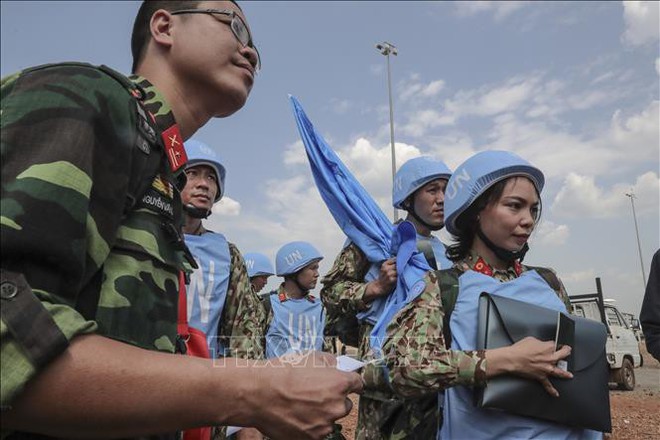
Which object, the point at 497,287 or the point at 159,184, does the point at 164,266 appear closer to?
the point at 159,184

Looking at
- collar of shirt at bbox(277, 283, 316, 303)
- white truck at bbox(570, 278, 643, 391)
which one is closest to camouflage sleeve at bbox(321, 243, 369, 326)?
collar of shirt at bbox(277, 283, 316, 303)

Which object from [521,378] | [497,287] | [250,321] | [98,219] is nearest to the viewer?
[98,219]

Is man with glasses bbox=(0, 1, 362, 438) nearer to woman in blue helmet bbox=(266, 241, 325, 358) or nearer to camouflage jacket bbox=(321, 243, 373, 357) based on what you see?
camouflage jacket bbox=(321, 243, 373, 357)

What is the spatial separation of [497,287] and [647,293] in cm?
218

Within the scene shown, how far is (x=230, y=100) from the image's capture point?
1.53 meters

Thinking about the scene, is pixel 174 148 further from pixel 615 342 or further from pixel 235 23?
pixel 615 342

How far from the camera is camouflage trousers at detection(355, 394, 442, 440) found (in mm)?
2627

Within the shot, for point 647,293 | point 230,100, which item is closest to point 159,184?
point 230,100

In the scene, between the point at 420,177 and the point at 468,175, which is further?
the point at 420,177

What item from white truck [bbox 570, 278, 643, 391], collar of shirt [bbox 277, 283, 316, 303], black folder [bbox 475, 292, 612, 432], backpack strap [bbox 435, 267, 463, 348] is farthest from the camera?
white truck [bbox 570, 278, 643, 391]

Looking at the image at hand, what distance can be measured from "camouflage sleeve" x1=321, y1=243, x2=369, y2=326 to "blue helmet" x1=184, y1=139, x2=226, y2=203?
0.99m

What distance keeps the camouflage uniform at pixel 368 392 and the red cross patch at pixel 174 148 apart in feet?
5.14

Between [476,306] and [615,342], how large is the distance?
44.3ft

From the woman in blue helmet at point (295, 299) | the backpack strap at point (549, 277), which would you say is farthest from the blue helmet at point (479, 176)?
the woman in blue helmet at point (295, 299)
